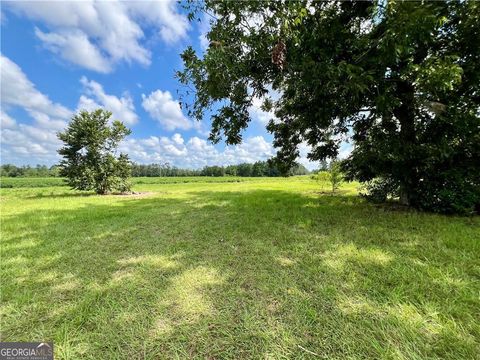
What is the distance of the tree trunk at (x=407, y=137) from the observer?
5.74 m

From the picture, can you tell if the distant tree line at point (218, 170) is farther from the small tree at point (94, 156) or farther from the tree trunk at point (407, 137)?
the tree trunk at point (407, 137)

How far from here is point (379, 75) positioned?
4.91m

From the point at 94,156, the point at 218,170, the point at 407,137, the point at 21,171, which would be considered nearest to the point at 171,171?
the point at 218,170

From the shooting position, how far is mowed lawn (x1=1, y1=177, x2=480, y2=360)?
192cm

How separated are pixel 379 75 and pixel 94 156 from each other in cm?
1997

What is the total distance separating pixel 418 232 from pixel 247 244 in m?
3.67

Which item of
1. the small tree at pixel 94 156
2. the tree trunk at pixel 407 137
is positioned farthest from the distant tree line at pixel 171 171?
the tree trunk at pixel 407 137

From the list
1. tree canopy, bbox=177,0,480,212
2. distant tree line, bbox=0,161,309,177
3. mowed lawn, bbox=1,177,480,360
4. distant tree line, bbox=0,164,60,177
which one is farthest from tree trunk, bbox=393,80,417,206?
distant tree line, bbox=0,164,60,177

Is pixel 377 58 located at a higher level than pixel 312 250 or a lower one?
higher

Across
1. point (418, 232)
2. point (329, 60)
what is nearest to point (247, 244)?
point (418, 232)

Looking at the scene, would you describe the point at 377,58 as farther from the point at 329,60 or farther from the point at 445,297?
the point at 445,297

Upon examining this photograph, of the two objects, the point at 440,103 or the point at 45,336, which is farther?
the point at 440,103

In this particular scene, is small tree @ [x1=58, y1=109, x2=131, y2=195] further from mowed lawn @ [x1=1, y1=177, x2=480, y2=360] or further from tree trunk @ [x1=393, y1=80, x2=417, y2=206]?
tree trunk @ [x1=393, y1=80, x2=417, y2=206]

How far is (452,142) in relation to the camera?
19.2ft
